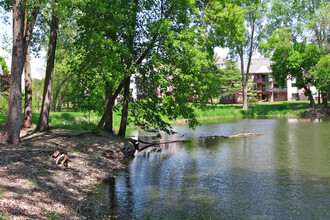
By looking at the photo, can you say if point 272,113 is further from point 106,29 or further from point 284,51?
point 106,29

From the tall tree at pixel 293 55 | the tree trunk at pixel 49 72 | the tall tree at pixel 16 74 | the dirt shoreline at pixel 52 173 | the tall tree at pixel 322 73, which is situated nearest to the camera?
the dirt shoreline at pixel 52 173

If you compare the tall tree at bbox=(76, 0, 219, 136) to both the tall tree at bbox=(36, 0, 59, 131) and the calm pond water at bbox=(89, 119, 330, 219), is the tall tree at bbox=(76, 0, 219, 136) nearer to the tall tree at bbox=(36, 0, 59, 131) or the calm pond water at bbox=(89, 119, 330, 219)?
the tall tree at bbox=(36, 0, 59, 131)

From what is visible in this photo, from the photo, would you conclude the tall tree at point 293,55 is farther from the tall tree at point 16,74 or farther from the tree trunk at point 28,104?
the tall tree at point 16,74

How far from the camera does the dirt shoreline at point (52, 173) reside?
717 centimetres

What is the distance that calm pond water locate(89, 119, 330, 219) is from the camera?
27.8ft

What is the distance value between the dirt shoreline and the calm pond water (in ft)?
2.23

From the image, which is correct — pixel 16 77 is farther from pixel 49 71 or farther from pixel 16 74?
pixel 49 71

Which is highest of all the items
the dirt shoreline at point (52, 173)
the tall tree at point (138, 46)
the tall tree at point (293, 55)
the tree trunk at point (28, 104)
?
the tall tree at point (293, 55)

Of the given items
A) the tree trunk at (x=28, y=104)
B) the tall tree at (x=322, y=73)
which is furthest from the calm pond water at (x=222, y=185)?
the tall tree at (x=322, y=73)

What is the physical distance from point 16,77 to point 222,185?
8.26 meters

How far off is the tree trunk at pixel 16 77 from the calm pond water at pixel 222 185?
4179 mm

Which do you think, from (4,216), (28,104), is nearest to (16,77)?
(28,104)

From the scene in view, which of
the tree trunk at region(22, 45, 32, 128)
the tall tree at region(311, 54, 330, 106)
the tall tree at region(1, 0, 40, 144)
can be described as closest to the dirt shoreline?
the tall tree at region(1, 0, 40, 144)

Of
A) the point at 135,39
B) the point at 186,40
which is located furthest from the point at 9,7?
the point at 186,40
